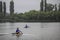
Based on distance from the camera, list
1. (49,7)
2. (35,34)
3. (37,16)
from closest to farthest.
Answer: (35,34)
(37,16)
(49,7)

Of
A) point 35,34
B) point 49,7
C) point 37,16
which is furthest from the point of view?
point 49,7

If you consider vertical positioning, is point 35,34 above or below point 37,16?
below

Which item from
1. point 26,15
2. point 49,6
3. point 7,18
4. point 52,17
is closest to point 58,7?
point 49,6

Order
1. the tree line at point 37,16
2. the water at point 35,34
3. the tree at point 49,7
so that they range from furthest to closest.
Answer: the tree at point 49,7, the tree line at point 37,16, the water at point 35,34

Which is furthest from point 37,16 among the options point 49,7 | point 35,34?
point 35,34

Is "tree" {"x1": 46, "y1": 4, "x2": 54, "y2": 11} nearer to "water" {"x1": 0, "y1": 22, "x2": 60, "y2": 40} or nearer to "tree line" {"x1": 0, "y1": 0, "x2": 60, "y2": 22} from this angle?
"tree line" {"x1": 0, "y1": 0, "x2": 60, "y2": 22}

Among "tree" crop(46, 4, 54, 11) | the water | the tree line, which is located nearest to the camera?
the water

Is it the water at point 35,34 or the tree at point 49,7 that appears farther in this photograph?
the tree at point 49,7

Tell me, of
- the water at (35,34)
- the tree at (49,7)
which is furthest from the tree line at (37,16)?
the water at (35,34)

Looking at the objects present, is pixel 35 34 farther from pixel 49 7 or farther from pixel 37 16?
pixel 49 7

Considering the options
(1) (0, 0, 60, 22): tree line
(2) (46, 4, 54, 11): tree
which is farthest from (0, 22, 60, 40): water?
(2) (46, 4, 54, 11): tree

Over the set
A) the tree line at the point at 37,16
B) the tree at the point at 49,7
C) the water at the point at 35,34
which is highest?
the tree at the point at 49,7

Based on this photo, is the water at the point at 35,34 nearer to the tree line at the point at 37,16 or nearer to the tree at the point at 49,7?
the tree line at the point at 37,16

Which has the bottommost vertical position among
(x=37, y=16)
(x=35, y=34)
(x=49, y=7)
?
(x=35, y=34)
